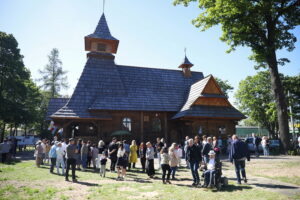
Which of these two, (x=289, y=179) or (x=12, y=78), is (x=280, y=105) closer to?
(x=289, y=179)

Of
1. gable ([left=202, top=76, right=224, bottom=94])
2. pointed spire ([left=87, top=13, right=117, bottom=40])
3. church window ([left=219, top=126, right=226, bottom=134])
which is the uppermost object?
pointed spire ([left=87, top=13, right=117, bottom=40])

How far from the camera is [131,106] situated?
23.1 meters

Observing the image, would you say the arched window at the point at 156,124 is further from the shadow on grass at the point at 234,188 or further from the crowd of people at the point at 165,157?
the shadow on grass at the point at 234,188

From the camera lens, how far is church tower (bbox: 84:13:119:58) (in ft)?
87.2

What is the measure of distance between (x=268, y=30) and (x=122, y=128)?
18279 millimetres

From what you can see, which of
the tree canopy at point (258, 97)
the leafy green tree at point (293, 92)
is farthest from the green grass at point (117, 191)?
the tree canopy at point (258, 97)

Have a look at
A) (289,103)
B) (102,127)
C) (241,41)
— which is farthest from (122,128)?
(289,103)

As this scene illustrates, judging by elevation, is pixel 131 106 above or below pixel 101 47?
below

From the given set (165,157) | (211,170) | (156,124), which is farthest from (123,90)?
(211,170)

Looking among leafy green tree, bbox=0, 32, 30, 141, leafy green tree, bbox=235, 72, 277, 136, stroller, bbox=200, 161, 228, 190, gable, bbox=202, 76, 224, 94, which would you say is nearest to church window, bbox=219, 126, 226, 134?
gable, bbox=202, 76, 224, 94

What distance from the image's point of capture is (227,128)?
24172mm

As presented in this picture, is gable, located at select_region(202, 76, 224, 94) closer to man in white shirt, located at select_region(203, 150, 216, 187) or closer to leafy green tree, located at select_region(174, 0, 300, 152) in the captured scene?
leafy green tree, located at select_region(174, 0, 300, 152)

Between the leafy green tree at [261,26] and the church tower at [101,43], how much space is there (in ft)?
35.8

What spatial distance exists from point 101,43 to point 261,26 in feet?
62.3
